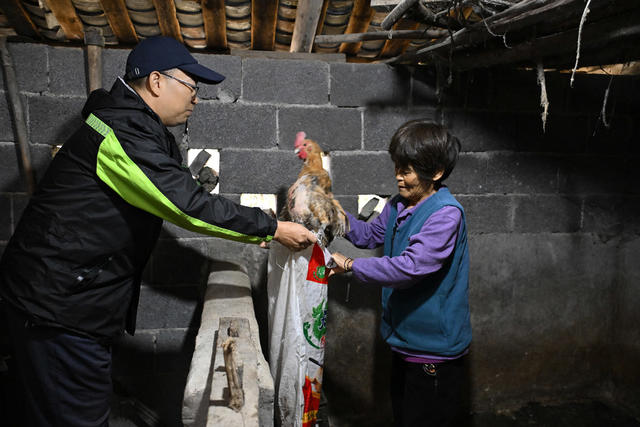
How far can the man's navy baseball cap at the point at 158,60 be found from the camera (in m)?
1.77

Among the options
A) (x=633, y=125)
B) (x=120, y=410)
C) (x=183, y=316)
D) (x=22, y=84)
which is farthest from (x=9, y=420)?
(x=633, y=125)

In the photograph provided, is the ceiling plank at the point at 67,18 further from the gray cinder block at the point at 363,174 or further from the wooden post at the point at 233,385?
the wooden post at the point at 233,385

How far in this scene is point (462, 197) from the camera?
306 centimetres

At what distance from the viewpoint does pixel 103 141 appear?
1640 millimetres

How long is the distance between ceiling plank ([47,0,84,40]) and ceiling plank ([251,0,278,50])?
3.69 feet

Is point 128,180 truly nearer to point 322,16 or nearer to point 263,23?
point 263,23

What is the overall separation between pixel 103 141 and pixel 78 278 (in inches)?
20.5

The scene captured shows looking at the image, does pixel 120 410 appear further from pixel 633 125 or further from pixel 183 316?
pixel 633 125

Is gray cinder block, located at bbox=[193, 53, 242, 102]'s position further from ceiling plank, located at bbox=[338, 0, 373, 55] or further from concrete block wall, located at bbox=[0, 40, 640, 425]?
ceiling plank, located at bbox=[338, 0, 373, 55]

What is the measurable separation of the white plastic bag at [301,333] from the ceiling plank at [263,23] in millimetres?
1686

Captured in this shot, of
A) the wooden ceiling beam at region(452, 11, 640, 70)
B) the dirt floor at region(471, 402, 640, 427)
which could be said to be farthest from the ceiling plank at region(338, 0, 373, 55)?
the dirt floor at region(471, 402, 640, 427)

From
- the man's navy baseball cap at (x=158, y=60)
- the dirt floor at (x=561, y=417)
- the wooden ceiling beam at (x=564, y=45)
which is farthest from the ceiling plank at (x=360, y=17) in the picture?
the dirt floor at (x=561, y=417)

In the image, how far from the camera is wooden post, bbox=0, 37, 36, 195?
7.95 ft

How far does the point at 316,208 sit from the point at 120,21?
1972 millimetres
